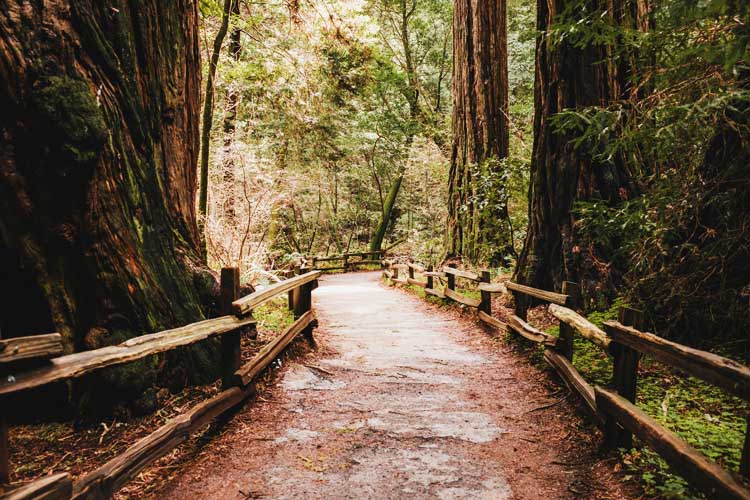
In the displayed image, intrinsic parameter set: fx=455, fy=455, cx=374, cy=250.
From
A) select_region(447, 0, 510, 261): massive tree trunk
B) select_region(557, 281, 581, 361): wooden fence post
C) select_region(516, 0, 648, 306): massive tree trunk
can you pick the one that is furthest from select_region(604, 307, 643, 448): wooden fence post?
select_region(447, 0, 510, 261): massive tree trunk

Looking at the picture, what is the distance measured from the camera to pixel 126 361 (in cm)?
283

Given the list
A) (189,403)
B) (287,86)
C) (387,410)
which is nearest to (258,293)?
(189,403)

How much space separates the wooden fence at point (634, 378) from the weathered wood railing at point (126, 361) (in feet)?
10.2

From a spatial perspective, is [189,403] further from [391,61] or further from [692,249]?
[391,61]

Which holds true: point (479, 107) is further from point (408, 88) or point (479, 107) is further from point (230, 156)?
point (408, 88)

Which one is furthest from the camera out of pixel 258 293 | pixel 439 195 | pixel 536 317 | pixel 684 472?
pixel 439 195

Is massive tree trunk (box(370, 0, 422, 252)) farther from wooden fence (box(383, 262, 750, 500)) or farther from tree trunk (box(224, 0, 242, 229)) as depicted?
wooden fence (box(383, 262, 750, 500))

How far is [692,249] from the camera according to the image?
459 centimetres

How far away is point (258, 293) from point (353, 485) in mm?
2380

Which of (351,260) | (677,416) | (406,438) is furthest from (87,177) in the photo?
(351,260)

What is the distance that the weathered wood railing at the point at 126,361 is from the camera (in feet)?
6.61

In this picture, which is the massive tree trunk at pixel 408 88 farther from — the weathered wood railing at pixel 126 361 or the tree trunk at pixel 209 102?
the weathered wood railing at pixel 126 361

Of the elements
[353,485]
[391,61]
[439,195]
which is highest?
[391,61]

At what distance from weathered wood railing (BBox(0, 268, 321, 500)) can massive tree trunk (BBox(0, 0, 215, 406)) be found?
2.04 feet
